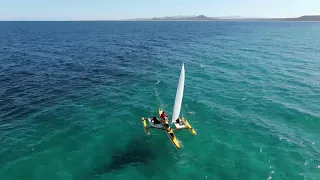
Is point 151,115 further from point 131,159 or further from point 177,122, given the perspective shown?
point 131,159

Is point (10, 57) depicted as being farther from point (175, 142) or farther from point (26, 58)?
point (175, 142)

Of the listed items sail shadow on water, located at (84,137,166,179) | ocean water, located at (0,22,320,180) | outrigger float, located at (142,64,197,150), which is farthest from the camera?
outrigger float, located at (142,64,197,150)

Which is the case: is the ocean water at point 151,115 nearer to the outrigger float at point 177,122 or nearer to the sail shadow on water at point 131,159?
the sail shadow on water at point 131,159

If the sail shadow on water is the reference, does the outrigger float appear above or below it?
above

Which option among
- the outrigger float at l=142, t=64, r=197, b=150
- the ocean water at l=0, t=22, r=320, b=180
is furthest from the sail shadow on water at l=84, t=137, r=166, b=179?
the outrigger float at l=142, t=64, r=197, b=150

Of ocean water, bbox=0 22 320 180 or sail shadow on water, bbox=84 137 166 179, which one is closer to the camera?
sail shadow on water, bbox=84 137 166 179

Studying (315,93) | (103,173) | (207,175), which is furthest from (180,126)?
(315,93)

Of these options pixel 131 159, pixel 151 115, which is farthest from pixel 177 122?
pixel 131 159

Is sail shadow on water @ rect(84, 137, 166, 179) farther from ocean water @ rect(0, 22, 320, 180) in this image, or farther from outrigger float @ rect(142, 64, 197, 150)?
outrigger float @ rect(142, 64, 197, 150)

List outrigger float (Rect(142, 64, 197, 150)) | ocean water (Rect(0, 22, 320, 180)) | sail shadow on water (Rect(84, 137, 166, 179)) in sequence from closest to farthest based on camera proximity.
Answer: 1. sail shadow on water (Rect(84, 137, 166, 179))
2. ocean water (Rect(0, 22, 320, 180))
3. outrigger float (Rect(142, 64, 197, 150))
